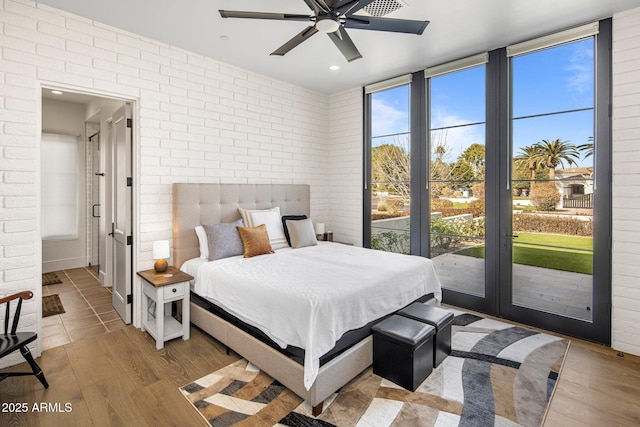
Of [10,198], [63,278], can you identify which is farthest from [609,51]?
[63,278]

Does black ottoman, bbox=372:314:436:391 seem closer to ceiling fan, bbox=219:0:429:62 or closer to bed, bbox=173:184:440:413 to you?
bed, bbox=173:184:440:413

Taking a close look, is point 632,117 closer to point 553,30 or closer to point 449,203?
point 553,30

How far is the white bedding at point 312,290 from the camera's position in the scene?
6.89 ft

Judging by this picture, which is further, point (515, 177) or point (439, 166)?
point (439, 166)

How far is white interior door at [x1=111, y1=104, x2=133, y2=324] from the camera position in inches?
132

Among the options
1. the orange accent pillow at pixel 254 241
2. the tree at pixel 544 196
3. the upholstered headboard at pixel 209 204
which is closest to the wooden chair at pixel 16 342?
the upholstered headboard at pixel 209 204

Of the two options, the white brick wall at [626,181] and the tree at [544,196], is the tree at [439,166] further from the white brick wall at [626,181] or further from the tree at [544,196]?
the white brick wall at [626,181]

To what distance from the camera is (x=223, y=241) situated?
342 cm

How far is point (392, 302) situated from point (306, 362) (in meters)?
1.02

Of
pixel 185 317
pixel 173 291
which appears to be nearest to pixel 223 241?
pixel 173 291

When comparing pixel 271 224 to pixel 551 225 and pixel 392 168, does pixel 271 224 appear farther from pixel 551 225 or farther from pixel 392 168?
pixel 551 225

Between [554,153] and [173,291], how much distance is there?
158 inches

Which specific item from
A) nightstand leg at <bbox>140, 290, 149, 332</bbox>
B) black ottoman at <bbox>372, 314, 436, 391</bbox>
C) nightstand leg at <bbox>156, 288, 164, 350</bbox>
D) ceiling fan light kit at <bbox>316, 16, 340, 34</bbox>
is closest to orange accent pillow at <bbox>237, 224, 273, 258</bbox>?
nightstand leg at <bbox>156, 288, 164, 350</bbox>

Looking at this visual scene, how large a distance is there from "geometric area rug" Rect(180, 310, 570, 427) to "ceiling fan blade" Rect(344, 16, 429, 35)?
2604 millimetres
